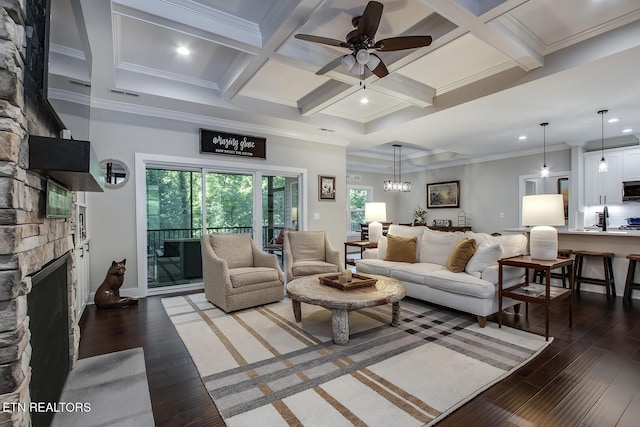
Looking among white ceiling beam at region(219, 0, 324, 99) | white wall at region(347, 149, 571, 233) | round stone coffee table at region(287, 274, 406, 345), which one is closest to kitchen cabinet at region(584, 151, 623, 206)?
white wall at region(347, 149, 571, 233)

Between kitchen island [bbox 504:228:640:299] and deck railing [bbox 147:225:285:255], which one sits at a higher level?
deck railing [bbox 147:225:285:255]

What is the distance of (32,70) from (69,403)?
6.36 ft

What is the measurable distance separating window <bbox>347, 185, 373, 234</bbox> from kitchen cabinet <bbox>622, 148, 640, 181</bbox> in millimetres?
Answer: 5709

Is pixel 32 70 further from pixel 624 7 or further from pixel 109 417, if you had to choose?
pixel 624 7

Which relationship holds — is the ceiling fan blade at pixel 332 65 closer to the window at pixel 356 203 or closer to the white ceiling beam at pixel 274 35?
the white ceiling beam at pixel 274 35

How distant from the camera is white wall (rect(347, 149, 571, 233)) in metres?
7.11

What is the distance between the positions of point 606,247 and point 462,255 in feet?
8.79

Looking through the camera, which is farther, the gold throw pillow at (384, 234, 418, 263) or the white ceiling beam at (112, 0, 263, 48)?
the gold throw pillow at (384, 234, 418, 263)

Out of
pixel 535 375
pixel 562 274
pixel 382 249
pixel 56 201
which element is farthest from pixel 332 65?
pixel 562 274

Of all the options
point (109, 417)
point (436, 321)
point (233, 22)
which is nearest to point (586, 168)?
point (436, 321)

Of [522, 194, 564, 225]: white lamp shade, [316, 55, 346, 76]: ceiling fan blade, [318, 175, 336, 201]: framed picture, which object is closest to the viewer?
[316, 55, 346, 76]: ceiling fan blade

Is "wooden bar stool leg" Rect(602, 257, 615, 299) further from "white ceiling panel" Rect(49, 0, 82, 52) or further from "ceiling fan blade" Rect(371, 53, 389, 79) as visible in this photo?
"white ceiling panel" Rect(49, 0, 82, 52)

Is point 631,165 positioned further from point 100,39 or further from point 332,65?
point 100,39

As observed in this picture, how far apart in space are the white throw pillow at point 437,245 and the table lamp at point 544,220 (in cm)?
86
